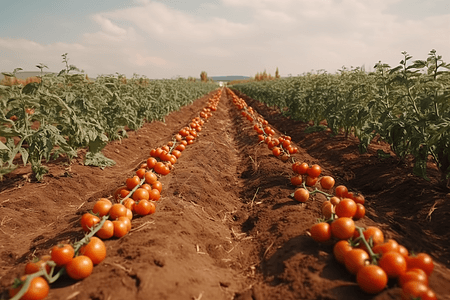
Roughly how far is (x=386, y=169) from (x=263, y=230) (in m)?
3.54

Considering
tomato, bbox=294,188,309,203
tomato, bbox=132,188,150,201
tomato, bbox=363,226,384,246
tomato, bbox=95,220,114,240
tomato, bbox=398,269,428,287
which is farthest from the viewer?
tomato, bbox=294,188,309,203

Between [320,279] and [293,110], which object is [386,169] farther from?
[293,110]

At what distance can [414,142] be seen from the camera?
15.2 feet

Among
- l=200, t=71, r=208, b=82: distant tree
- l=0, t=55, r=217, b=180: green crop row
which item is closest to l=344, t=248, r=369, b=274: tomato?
l=0, t=55, r=217, b=180: green crop row

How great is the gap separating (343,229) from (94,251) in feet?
7.86

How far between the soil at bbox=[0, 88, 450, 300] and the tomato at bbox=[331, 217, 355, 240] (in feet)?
0.78

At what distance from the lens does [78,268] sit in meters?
2.39

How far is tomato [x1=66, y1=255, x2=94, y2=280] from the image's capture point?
2396mm

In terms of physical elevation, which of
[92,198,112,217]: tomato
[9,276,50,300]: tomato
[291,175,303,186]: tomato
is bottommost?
[9,276,50,300]: tomato

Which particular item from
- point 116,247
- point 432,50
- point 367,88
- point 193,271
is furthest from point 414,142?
point 116,247

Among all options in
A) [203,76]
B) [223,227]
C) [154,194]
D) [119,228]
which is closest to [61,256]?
[119,228]

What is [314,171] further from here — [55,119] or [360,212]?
[55,119]

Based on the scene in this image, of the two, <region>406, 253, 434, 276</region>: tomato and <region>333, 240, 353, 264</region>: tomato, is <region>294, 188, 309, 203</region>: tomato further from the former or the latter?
<region>406, 253, 434, 276</region>: tomato

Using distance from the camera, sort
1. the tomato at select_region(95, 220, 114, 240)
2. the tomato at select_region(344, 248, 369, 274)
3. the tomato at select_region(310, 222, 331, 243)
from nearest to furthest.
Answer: the tomato at select_region(344, 248, 369, 274) < the tomato at select_region(310, 222, 331, 243) < the tomato at select_region(95, 220, 114, 240)
